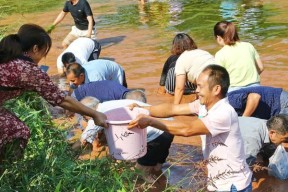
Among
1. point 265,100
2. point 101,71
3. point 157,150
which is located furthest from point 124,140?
point 101,71

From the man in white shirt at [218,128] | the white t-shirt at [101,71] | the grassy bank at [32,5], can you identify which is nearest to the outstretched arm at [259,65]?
the white t-shirt at [101,71]

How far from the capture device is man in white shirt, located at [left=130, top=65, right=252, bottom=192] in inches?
125

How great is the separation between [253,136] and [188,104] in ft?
2.86

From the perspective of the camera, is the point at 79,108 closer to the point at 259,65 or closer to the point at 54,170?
Answer: the point at 54,170

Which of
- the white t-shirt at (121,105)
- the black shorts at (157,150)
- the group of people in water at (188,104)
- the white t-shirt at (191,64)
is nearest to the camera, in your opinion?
the group of people in water at (188,104)

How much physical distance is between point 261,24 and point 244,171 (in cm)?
814

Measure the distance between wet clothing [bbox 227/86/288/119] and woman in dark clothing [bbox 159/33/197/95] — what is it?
4.33 feet

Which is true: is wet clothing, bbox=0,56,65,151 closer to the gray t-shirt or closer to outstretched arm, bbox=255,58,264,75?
the gray t-shirt

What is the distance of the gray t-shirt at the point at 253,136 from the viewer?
432 centimetres

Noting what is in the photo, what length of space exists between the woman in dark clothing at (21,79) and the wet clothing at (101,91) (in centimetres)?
205

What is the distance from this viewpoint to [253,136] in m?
4.38

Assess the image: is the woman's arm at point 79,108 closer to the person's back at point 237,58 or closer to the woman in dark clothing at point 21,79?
the woman in dark clothing at point 21,79

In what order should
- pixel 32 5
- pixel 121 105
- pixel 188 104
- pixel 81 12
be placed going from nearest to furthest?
pixel 188 104
pixel 121 105
pixel 81 12
pixel 32 5

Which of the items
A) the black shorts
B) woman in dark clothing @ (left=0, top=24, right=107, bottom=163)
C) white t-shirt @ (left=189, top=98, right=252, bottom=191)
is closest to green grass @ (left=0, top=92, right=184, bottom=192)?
woman in dark clothing @ (left=0, top=24, right=107, bottom=163)
